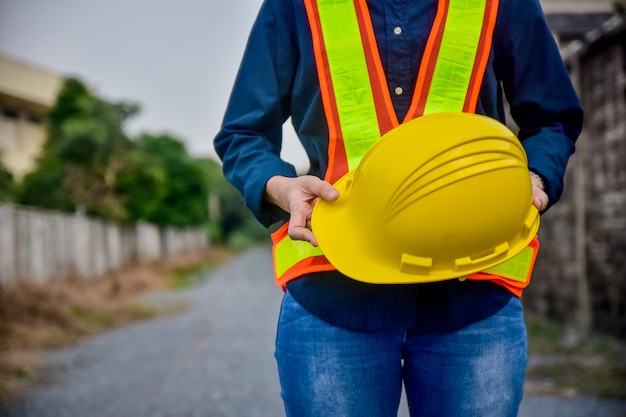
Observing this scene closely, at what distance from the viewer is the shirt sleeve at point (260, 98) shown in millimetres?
1306

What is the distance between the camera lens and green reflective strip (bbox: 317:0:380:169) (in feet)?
4.15

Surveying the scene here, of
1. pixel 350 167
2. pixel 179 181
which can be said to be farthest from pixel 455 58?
pixel 179 181

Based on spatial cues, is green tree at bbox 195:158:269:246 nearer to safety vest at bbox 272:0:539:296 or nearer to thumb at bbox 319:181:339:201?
safety vest at bbox 272:0:539:296

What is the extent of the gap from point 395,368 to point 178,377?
195 inches

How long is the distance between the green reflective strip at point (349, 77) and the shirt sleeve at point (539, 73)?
12.1 inches

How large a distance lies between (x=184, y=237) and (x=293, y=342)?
3317 centimetres

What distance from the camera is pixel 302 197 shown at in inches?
44.8

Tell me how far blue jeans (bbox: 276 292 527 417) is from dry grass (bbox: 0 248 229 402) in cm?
498

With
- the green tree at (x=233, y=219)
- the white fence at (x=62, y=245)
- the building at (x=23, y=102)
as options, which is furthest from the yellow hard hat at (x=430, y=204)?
the green tree at (x=233, y=219)

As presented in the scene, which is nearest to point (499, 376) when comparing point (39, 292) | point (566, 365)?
point (566, 365)

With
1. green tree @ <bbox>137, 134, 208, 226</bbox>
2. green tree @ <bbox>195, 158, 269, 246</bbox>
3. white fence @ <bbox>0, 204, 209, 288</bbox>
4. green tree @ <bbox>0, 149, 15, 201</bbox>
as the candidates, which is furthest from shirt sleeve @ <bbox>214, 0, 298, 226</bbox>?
green tree @ <bbox>195, 158, 269, 246</bbox>

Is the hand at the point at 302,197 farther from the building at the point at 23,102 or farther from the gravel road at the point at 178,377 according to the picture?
the building at the point at 23,102

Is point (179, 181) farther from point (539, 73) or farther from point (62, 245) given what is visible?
point (539, 73)

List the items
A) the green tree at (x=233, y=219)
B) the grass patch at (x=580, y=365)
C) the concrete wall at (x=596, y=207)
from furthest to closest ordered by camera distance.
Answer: the green tree at (x=233, y=219) < the concrete wall at (x=596, y=207) < the grass patch at (x=580, y=365)
